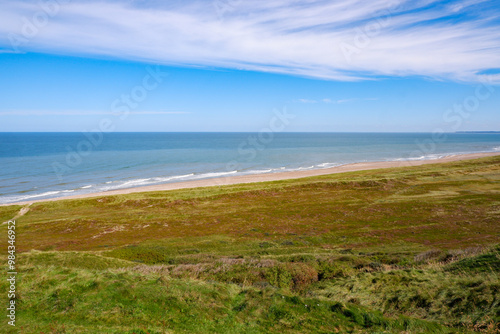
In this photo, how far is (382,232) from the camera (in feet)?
111

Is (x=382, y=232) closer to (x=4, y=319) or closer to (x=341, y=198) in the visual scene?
(x=341, y=198)

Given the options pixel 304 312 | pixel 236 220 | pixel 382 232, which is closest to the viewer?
pixel 304 312

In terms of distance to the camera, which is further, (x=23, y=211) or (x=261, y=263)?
(x=23, y=211)

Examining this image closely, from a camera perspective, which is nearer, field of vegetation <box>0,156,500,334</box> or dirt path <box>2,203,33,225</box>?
field of vegetation <box>0,156,500,334</box>

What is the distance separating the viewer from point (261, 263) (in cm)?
2180

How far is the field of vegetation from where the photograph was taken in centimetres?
1279

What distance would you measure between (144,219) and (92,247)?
10973mm

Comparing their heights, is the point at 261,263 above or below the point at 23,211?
above


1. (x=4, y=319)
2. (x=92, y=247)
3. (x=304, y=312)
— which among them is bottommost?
(x=92, y=247)

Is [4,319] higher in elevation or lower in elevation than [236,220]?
higher

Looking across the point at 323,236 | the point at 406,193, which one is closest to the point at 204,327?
the point at 323,236

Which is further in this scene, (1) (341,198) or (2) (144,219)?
(1) (341,198)

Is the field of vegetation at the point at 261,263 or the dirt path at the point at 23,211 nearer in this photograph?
the field of vegetation at the point at 261,263

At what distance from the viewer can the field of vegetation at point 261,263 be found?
12789mm
